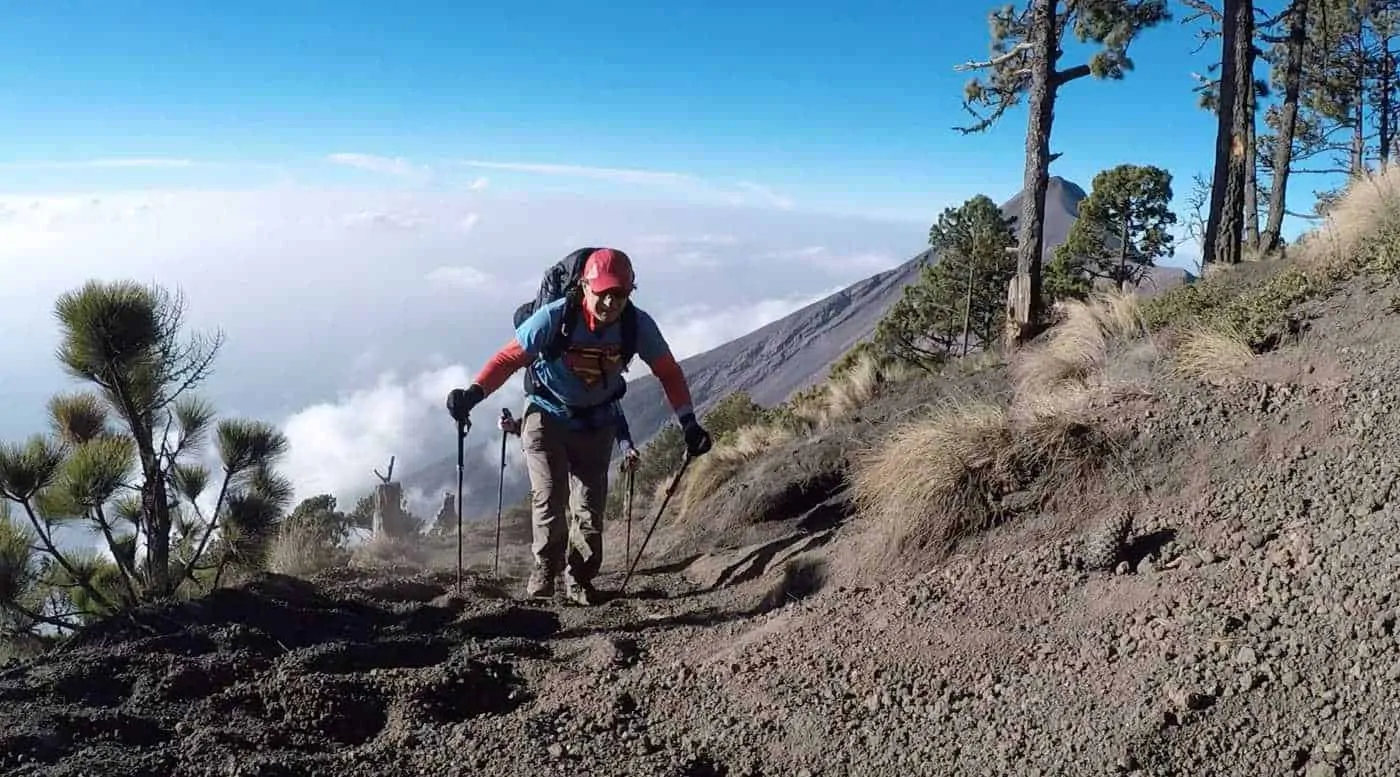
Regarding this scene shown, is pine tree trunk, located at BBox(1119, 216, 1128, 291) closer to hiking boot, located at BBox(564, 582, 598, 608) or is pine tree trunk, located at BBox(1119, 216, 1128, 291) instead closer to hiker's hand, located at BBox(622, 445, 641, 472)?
hiker's hand, located at BBox(622, 445, 641, 472)

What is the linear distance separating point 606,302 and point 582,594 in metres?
2.11

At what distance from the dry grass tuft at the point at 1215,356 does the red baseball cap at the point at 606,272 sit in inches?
139

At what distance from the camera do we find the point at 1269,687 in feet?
11.0

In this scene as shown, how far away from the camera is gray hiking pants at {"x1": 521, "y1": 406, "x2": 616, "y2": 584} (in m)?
6.68

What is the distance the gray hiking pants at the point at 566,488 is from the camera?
6.68m

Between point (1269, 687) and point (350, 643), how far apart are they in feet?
14.9

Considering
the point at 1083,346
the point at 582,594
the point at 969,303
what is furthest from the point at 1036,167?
the point at 582,594

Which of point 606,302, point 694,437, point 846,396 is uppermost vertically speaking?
point 606,302

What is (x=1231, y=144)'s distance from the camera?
1257 centimetres

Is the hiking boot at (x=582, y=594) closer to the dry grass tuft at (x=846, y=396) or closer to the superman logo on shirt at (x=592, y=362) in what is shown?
the superman logo on shirt at (x=592, y=362)

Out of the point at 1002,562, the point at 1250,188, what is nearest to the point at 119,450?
the point at 1002,562

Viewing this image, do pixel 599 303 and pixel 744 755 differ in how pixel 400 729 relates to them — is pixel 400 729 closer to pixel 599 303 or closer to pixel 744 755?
pixel 744 755

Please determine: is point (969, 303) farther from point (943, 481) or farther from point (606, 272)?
point (606, 272)

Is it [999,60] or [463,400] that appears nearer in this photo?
[463,400]
